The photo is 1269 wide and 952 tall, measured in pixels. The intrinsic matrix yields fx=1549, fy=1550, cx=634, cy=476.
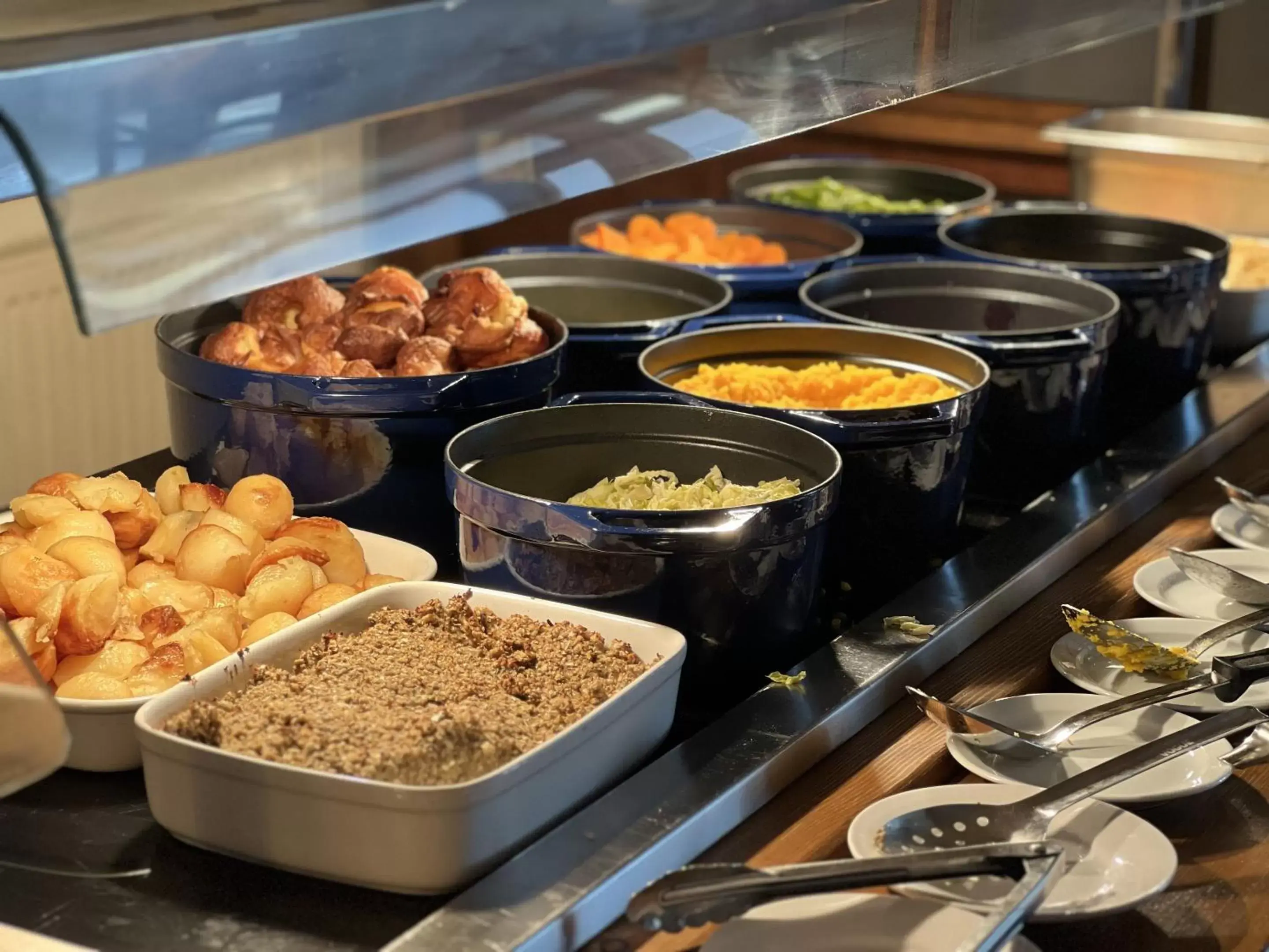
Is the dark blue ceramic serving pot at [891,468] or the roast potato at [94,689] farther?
the dark blue ceramic serving pot at [891,468]

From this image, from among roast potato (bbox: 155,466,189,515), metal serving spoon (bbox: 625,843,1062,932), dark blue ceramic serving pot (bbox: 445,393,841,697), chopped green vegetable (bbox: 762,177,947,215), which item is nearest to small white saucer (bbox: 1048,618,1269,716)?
dark blue ceramic serving pot (bbox: 445,393,841,697)

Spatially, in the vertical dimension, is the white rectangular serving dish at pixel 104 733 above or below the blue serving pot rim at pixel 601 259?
below

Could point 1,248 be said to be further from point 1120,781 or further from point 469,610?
point 1120,781

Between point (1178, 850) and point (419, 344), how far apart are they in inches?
30.3

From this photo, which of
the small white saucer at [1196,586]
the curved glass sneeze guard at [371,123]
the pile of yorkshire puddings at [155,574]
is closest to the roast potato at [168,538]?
the pile of yorkshire puddings at [155,574]

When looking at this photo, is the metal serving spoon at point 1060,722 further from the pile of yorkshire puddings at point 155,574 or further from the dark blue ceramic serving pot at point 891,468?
the pile of yorkshire puddings at point 155,574

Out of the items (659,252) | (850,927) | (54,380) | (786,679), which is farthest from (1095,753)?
(54,380)

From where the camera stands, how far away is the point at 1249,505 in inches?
64.7

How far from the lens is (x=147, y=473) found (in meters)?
1.54

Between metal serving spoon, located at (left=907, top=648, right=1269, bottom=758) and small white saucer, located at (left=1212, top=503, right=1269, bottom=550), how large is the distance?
0.37 meters

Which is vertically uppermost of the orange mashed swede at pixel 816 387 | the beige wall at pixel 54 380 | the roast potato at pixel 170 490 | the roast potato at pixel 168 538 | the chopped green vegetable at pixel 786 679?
the orange mashed swede at pixel 816 387

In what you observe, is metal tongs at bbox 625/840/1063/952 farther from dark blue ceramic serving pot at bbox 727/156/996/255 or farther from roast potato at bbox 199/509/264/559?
dark blue ceramic serving pot at bbox 727/156/996/255

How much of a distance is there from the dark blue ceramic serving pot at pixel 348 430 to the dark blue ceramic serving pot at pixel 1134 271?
80 centimetres

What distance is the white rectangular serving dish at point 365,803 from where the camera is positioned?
879 millimetres
